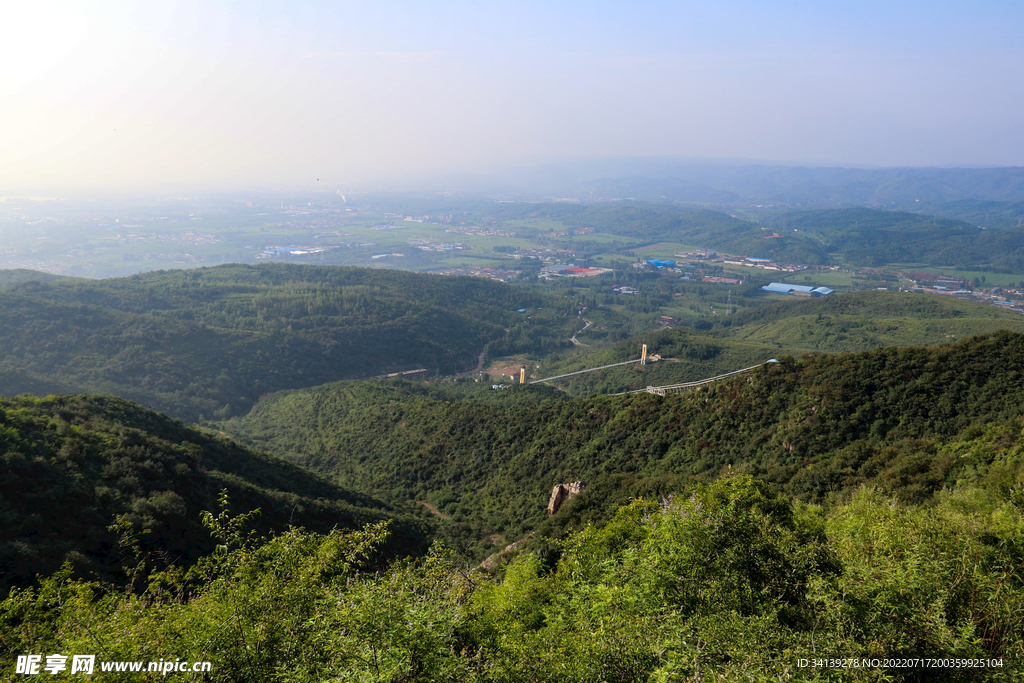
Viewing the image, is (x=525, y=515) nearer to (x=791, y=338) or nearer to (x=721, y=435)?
(x=721, y=435)

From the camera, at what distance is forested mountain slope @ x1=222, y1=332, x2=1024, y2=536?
85.1ft

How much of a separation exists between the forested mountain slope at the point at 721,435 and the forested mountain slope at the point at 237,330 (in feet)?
101

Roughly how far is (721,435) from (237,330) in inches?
3474

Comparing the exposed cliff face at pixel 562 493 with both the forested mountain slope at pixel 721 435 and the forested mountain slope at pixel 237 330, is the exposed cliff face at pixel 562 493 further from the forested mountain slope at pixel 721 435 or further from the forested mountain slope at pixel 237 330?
the forested mountain slope at pixel 237 330

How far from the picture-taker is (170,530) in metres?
21.6

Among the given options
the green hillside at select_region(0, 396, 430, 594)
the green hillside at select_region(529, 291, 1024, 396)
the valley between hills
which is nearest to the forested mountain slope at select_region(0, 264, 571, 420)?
the valley between hills

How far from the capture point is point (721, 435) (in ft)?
111

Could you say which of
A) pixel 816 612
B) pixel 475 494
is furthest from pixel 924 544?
pixel 475 494

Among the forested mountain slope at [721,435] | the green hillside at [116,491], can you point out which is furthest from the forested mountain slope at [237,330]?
the green hillside at [116,491]

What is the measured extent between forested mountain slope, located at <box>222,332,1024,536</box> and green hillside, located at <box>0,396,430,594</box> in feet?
30.1

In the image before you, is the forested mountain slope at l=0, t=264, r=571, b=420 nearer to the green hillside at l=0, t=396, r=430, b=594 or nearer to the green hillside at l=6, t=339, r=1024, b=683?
the green hillside at l=0, t=396, r=430, b=594

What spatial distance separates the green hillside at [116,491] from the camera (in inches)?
716

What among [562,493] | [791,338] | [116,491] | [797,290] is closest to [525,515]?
[562,493]

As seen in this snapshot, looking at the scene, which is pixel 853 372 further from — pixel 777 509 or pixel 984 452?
pixel 777 509
